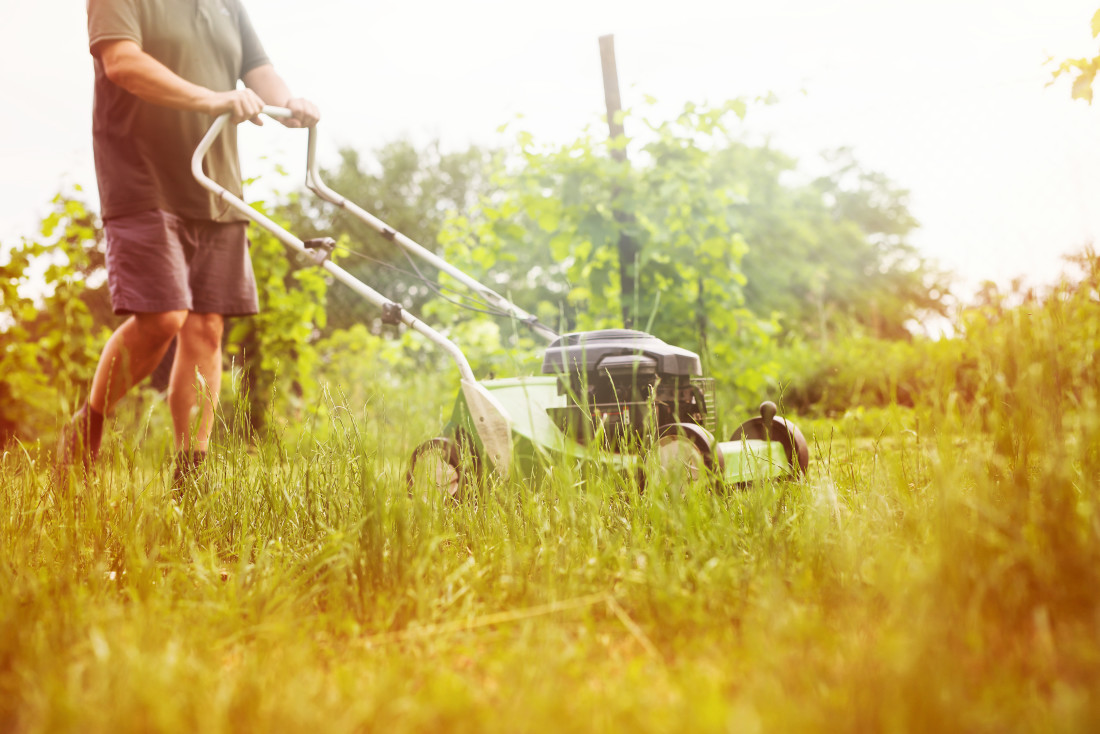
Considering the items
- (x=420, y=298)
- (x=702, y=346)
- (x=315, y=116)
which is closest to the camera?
(x=315, y=116)

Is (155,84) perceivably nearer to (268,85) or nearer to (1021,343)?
(268,85)

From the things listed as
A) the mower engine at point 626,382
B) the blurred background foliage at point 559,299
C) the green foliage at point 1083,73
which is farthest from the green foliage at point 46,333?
the green foliage at point 1083,73

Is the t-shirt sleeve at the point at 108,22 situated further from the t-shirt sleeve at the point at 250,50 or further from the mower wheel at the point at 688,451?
the mower wheel at the point at 688,451

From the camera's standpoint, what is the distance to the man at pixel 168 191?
2152mm

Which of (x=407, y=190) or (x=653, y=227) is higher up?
(x=407, y=190)

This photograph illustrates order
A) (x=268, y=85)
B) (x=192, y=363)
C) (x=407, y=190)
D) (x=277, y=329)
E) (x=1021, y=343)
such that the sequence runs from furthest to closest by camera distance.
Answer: (x=407, y=190), (x=277, y=329), (x=268, y=85), (x=192, y=363), (x=1021, y=343)

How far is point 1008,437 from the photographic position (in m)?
1.23

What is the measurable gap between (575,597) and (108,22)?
2.02 m

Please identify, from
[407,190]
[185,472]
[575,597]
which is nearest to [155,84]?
[185,472]

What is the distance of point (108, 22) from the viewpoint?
214cm

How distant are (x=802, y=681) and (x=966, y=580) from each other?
270 mm

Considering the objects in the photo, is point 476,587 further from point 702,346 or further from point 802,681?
point 702,346

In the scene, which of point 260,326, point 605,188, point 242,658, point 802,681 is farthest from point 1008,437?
point 260,326

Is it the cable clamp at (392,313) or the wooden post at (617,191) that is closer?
the cable clamp at (392,313)
